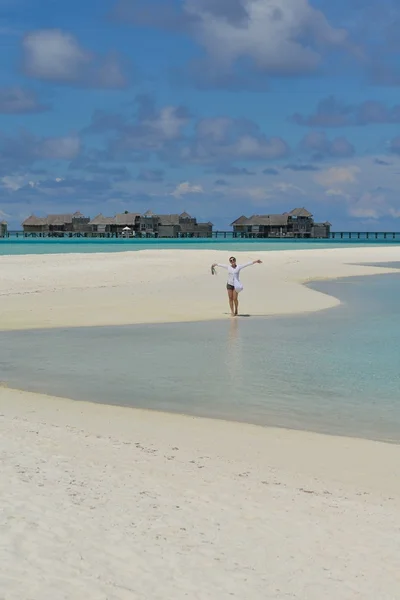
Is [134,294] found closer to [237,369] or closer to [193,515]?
[237,369]

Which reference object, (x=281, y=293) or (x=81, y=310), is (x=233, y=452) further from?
(x=281, y=293)

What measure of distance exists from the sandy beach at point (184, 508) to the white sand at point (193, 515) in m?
0.01

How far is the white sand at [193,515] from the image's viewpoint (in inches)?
199

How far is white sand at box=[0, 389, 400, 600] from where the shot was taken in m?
5.05

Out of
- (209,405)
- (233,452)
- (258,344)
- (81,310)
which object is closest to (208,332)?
(258,344)

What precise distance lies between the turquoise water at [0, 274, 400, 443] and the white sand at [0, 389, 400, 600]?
1.60m

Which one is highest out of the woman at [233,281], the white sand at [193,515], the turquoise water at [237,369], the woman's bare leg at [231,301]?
the woman at [233,281]

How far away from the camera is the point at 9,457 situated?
758cm

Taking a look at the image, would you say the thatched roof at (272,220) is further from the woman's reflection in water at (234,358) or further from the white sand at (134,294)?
the woman's reflection in water at (234,358)

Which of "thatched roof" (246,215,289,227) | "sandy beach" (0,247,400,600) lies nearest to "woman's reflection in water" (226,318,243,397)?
"sandy beach" (0,247,400,600)

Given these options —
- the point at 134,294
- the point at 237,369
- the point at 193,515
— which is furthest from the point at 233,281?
the point at 193,515

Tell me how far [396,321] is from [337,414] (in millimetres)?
11802

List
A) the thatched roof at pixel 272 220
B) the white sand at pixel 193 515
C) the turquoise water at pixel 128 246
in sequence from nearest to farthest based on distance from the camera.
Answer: the white sand at pixel 193 515 < the turquoise water at pixel 128 246 < the thatched roof at pixel 272 220

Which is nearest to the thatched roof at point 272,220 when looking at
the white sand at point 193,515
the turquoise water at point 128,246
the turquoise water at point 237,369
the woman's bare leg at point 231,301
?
the turquoise water at point 128,246
